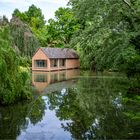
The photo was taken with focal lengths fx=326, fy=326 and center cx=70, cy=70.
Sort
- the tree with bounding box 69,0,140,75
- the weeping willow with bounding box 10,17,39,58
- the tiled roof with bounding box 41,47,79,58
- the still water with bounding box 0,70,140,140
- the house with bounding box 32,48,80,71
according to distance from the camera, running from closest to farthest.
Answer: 1. the still water with bounding box 0,70,140,140
2. the tree with bounding box 69,0,140,75
3. the house with bounding box 32,48,80,71
4. the tiled roof with bounding box 41,47,79,58
5. the weeping willow with bounding box 10,17,39,58

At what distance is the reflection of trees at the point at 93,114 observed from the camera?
10742mm

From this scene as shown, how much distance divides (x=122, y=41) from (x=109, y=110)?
6.96 meters

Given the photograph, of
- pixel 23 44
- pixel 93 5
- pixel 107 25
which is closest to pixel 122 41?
pixel 107 25

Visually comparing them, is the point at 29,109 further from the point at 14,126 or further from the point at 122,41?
the point at 122,41

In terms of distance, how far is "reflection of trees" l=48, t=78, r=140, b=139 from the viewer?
35.2 ft

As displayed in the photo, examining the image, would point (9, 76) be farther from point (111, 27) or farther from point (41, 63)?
point (41, 63)

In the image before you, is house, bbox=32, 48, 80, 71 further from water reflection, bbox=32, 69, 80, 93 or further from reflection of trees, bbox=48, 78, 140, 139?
reflection of trees, bbox=48, 78, 140, 139

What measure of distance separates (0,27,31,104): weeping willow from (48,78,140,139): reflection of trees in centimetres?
188

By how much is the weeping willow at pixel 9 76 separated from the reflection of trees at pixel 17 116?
26.4 inches

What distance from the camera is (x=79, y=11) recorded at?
842 inches

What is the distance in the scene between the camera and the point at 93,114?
46.0 ft

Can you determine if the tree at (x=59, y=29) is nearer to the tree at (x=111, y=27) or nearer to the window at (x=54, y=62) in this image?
the window at (x=54, y=62)

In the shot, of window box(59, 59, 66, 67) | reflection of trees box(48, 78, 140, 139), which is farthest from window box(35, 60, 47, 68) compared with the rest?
reflection of trees box(48, 78, 140, 139)

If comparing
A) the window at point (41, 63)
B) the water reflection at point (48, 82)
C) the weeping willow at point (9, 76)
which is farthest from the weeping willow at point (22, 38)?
the weeping willow at point (9, 76)
